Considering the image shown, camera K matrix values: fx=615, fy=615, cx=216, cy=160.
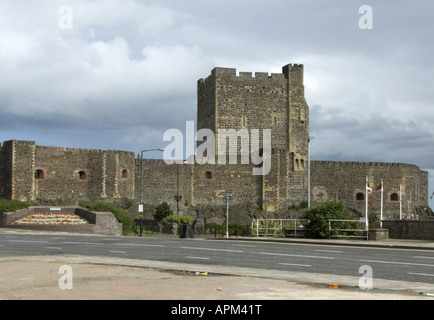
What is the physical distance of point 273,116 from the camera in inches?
2386

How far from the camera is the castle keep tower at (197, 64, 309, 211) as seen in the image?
58.7 m

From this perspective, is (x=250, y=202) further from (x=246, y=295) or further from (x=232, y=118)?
(x=246, y=295)

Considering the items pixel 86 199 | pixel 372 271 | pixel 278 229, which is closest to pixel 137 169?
pixel 86 199

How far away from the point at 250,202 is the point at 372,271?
43266 millimetres

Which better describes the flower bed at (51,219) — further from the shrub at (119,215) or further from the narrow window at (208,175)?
the narrow window at (208,175)

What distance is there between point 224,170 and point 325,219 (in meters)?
29.4

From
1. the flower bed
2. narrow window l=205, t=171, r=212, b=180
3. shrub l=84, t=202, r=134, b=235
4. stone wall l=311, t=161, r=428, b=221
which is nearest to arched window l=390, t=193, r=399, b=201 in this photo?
stone wall l=311, t=161, r=428, b=221

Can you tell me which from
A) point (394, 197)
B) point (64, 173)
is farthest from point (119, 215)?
point (394, 197)

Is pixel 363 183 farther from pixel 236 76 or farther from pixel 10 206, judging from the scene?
pixel 10 206

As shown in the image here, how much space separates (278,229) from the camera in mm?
34344

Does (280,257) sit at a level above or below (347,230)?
below

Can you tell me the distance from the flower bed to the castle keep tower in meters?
21.5

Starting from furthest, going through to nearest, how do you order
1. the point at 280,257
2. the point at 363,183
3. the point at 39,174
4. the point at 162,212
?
the point at 363,183
the point at 162,212
the point at 39,174
the point at 280,257

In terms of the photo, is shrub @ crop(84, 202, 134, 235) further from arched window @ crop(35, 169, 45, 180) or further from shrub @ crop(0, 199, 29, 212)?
arched window @ crop(35, 169, 45, 180)
